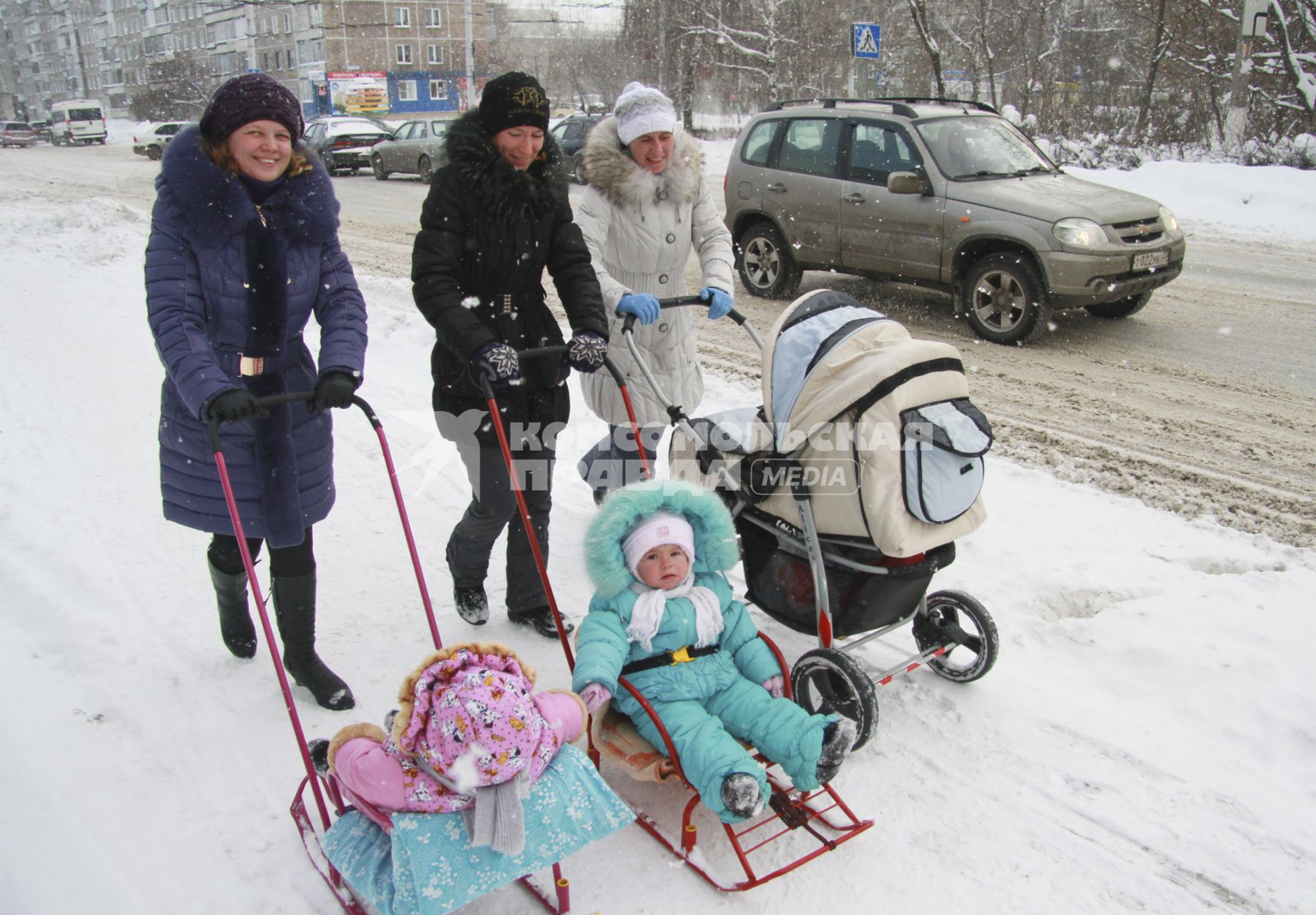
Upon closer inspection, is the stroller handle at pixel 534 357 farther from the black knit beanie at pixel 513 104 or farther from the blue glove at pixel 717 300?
the black knit beanie at pixel 513 104

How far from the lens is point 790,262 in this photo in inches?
386

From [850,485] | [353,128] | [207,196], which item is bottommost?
[850,485]

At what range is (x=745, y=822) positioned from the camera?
2873 mm

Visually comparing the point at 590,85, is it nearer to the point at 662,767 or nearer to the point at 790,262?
the point at 790,262

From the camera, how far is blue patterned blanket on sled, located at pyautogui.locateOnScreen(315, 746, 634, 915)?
2.22 meters

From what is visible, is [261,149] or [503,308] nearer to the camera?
[261,149]

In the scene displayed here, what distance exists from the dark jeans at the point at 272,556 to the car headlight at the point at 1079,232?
22.0ft

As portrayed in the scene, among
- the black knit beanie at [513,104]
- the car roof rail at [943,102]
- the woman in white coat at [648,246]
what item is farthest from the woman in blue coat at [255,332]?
the car roof rail at [943,102]

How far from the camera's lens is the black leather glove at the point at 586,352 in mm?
3387

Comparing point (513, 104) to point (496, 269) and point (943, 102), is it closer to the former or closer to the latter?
point (496, 269)

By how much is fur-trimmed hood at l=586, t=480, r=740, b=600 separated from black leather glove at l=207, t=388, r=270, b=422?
1067 millimetres

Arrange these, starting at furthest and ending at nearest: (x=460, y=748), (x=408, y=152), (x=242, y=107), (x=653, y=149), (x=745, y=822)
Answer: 1. (x=408, y=152)
2. (x=653, y=149)
3. (x=745, y=822)
4. (x=242, y=107)
5. (x=460, y=748)

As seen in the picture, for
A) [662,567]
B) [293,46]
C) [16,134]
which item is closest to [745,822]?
[662,567]

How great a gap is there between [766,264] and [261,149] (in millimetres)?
7628
